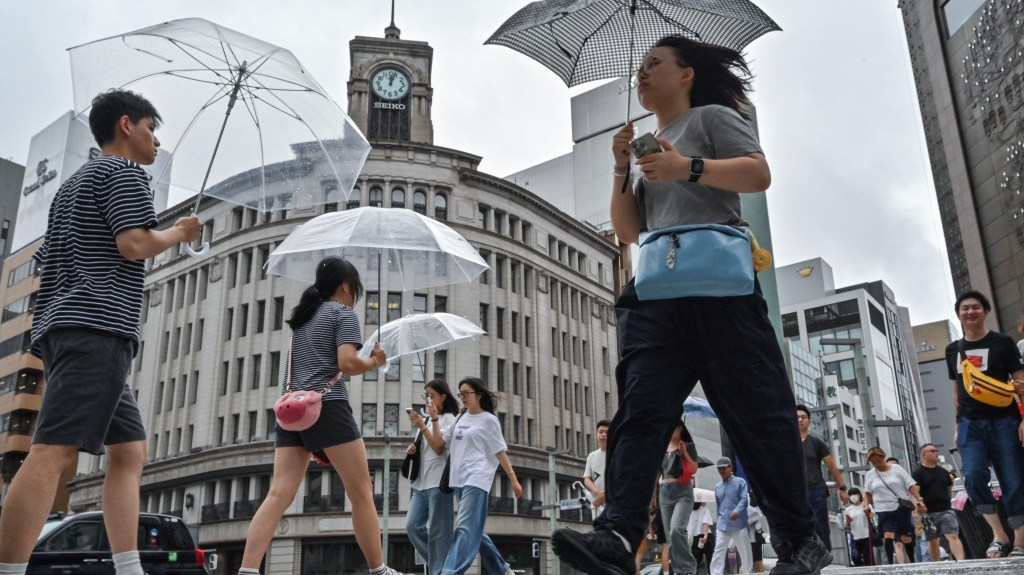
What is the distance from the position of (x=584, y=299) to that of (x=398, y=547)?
2173 centimetres

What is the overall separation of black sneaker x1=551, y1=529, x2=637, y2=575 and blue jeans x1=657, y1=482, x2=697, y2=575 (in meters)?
5.84

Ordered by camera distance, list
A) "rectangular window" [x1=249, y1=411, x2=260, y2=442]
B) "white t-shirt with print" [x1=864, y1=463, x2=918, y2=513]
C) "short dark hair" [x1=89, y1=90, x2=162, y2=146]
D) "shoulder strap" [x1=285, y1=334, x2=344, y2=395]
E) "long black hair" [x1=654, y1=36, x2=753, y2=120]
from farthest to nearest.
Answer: "rectangular window" [x1=249, y1=411, x2=260, y2=442] → "white t-shirt with print" [x1=864, y1=463, x2=918, y2=513] → "shoulder strap" [x1=285, y1=334, x2=344, y2=395] → "short dark hair" [x1=89, y1=90, x2=162, y2=146] → "long black hair" [x1=654, y1=36, x2=753, y2=120]

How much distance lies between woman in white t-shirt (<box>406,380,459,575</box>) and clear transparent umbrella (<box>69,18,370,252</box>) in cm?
211

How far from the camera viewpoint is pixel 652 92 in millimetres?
3174

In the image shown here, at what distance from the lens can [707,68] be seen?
10.6 feet

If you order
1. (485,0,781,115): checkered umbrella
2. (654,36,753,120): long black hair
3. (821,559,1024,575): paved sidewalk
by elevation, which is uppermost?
(485,0,781,115): checkered umbrella

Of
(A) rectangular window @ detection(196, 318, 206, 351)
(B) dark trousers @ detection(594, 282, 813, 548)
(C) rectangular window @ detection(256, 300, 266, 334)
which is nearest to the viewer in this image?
(B) dark trousers @ detection(594, 282, 813, 548)

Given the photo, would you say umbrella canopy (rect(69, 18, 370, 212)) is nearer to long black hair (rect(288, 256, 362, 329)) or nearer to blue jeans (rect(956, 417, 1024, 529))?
long black hair (rect(288, 256, 362, 329))

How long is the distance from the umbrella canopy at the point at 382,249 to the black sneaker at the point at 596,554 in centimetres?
562

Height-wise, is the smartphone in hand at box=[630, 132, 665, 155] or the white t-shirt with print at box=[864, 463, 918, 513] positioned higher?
the smartphone in hand at box=[630, 132, 665, 155]

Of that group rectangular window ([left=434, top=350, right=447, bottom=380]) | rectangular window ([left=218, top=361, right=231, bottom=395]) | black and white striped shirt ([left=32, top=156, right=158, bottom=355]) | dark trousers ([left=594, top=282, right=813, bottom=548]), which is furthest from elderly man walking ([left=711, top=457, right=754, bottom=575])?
rectangular window ([left=218, top=361, right=231, bottom=395])

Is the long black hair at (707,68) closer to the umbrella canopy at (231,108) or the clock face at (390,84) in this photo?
the umbrella canopy at (231,108)

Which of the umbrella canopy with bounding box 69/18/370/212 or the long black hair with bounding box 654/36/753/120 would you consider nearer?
the long black hair with bounding box 654/36/753/120

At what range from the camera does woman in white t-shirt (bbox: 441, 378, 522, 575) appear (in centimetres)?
600
